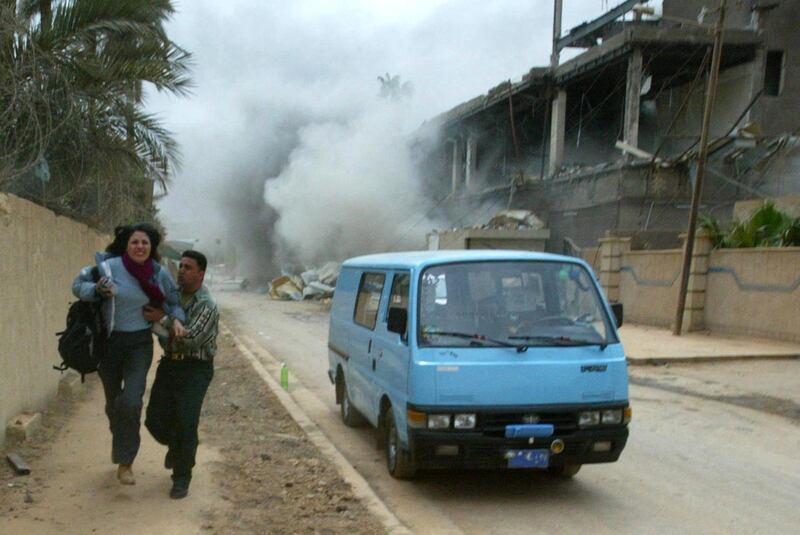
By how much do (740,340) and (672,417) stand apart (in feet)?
25.5

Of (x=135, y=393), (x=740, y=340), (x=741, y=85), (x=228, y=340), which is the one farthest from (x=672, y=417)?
(x=741, y=85)

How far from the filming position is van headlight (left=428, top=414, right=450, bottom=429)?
5.05 m

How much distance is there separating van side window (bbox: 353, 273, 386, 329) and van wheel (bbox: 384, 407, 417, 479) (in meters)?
1.01

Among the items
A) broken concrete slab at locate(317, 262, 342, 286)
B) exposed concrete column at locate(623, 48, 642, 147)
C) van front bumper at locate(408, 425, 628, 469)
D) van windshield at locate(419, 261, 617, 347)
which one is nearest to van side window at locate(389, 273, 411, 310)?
van windshield at locate(419, 261, 617, 347)

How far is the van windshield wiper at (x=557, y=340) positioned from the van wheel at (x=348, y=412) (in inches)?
106

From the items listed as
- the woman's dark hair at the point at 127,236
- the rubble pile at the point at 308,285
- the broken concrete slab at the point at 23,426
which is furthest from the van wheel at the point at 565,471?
the rubble pile at the point at 308,285

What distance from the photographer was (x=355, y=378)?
7117mm

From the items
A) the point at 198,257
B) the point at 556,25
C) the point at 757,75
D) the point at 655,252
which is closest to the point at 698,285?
the point at 655,252

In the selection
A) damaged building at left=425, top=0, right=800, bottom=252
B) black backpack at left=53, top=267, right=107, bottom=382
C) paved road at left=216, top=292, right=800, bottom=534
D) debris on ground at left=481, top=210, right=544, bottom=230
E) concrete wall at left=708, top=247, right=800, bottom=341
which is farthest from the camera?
debris on ground at left=481, top=210, right=544, bottom=230

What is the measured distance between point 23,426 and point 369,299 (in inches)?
118

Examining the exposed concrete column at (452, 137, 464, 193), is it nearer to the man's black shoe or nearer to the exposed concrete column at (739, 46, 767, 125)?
the exposed concrete column at (739, 46, 767, 125)

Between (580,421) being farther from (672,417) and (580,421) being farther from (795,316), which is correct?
(795,316)

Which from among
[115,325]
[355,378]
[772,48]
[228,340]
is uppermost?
[772,48]

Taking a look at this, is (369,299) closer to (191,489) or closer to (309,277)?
(191,489)
